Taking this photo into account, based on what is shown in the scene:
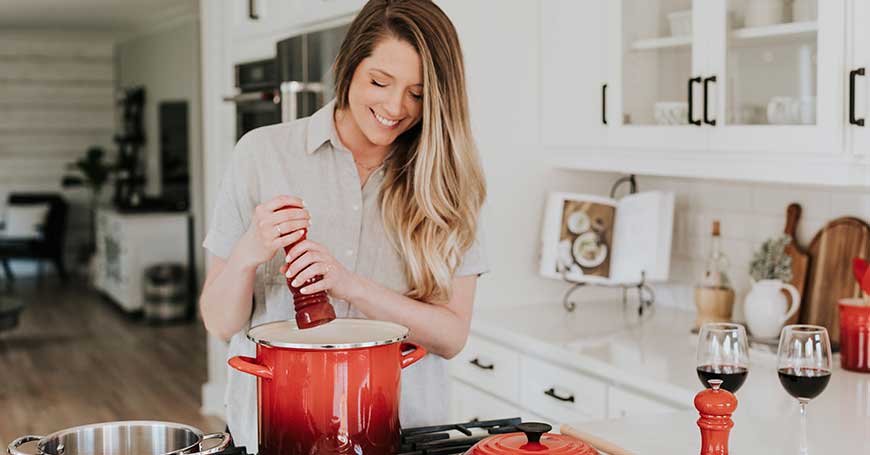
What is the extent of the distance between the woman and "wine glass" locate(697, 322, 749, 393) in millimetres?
420

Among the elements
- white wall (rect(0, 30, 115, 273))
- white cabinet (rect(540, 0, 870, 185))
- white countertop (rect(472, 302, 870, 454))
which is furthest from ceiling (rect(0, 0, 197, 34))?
white countertop (rect(472, 302, 870, 454))

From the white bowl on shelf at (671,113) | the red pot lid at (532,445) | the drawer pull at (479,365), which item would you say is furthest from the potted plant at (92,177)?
the red pot lid at (532,445)

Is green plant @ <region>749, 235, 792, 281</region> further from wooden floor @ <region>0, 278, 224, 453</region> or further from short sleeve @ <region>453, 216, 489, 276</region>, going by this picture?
wooden floor @ <region>0, 278, 224, 453</region>

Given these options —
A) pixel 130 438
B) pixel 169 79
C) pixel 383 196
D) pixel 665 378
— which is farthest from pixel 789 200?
pixel 169 79

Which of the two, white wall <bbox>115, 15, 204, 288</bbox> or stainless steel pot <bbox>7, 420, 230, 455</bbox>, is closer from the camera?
stainless steel pot <bbox>7, 420, 230, 455</bbox>

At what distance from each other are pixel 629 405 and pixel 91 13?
7722mm

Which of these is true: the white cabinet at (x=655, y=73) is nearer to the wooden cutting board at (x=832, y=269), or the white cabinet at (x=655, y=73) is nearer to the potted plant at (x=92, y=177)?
the wooden cutting board at (x=832, y=269)

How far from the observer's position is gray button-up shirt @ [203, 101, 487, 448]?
185 centimetres

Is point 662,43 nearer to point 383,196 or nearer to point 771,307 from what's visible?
point 771,307

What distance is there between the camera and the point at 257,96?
13.3 ft

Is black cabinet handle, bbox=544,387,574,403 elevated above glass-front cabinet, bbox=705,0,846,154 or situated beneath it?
situated beneath

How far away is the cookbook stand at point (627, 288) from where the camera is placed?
131 inches

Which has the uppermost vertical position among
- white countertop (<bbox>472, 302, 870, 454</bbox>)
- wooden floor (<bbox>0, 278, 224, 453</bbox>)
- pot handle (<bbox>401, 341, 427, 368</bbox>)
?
pot handle (<bbox>401, 341, 427, 368</bbox>)

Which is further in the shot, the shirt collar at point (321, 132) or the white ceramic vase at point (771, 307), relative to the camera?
the white ceramic vase at point (771, 307)
